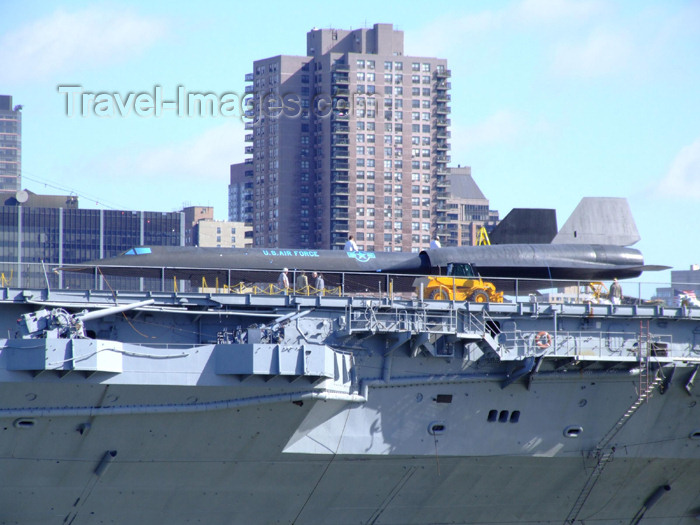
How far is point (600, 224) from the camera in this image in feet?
129

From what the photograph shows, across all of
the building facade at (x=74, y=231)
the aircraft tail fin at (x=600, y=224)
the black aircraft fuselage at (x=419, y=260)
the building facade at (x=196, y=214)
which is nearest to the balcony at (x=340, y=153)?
the building facade at (x=74, y=231)

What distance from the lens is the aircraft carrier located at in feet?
74.7

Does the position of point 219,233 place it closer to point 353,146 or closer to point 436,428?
point 353,146

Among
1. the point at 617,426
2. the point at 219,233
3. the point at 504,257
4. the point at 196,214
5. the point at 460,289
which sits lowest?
the point at 617,426

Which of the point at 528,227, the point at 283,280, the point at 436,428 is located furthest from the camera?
the point at 528,227

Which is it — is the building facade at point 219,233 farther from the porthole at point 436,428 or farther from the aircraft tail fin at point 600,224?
the porthole at point 436,428

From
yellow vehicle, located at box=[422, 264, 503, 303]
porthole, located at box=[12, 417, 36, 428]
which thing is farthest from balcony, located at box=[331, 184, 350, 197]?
porthole, located at box=[12, 417, 36, 428]

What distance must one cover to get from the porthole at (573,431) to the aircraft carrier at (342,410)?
125 mm

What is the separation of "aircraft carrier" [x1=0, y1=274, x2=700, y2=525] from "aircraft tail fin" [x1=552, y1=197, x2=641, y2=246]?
35.7 feet

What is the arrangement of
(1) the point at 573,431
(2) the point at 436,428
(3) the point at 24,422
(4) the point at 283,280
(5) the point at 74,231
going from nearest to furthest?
(3) the point at 24,422, (2) the point at 436,428, (1) the point at 573,431, (4) the point at 283,280, (5) the point at 74,231

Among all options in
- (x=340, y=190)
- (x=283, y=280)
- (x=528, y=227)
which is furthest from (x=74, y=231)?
(x=283, y=280)

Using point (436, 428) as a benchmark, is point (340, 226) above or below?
above

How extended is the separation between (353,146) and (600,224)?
90856mm

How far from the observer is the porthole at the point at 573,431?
27.4m
